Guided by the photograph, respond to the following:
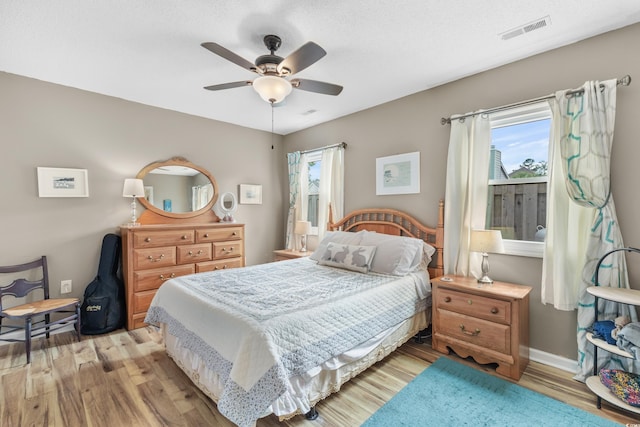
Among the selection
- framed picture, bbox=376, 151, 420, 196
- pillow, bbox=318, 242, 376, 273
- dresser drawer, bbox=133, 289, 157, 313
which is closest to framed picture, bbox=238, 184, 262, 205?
dresser drawer, bbox=133, 289, 157, 313

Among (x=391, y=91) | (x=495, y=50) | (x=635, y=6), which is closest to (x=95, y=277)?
(x=391, y=91)

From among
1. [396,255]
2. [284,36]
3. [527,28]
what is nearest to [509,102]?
[527,28]

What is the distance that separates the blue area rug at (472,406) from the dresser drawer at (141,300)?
106 inches

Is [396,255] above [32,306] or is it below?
above

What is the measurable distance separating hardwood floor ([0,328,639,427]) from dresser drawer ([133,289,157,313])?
49cm

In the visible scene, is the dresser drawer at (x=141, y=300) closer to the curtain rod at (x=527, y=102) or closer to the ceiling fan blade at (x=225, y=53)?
the ceiling fan blade at (x=225, y=53)

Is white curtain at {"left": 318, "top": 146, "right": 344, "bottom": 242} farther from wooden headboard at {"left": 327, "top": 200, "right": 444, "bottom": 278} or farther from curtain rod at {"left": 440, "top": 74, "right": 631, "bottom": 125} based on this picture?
curtain rod at {"left": 440, "top": 74, "right": 631, "bottom": 125}

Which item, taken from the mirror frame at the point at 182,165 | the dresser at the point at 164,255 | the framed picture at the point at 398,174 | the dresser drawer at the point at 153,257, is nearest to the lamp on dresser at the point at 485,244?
the framed picture at the point at 398,174

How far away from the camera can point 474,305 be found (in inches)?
93.0

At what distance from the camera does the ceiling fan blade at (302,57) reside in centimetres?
180

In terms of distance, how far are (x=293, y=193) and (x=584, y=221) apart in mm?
3541

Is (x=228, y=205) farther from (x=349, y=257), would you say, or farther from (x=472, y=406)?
(x=472, y=406)

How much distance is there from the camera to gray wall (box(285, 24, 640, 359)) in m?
2.06

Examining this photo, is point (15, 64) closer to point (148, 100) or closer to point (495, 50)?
point (148, 100)
